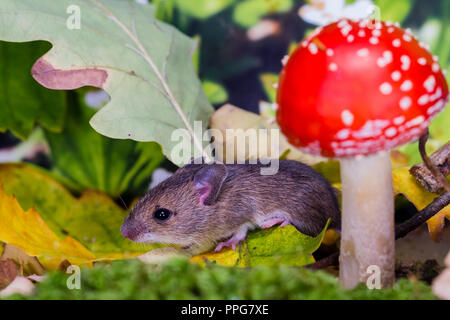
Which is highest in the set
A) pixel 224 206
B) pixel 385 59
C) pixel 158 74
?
pixel 158 74

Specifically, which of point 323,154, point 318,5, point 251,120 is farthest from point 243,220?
Answer: point 318,5

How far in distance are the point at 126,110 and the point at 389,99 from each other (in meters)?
0.43

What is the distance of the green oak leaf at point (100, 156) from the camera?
1.06 m

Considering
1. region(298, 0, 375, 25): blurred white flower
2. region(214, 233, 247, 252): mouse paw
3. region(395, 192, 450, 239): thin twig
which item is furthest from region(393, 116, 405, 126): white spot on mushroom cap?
region(298, 0, 375, 25): blurred white flower

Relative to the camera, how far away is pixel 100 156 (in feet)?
3.55

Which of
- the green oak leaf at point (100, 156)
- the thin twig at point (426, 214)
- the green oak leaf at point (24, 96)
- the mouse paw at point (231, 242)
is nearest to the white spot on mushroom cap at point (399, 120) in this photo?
the thin twig at point (426, 214)

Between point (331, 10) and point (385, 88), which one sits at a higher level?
point (331, 10)

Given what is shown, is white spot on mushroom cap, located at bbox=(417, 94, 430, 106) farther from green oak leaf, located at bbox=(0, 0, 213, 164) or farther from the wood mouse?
green oak leaf, located at bbox=(0, 0, 213, 164)

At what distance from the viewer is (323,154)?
557 mm

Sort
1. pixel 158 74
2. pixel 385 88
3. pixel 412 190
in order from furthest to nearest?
pixel 158 74 < pixel 412 190 < pixel 385 88

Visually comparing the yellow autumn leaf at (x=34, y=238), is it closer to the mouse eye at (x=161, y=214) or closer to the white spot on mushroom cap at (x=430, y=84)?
the mouse eye at (x=161, y=214)

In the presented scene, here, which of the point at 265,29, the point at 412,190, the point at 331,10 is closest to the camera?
the point at 412,190

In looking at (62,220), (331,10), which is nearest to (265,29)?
(331,10)

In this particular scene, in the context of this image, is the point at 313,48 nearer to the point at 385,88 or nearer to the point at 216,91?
the point at 385,88
